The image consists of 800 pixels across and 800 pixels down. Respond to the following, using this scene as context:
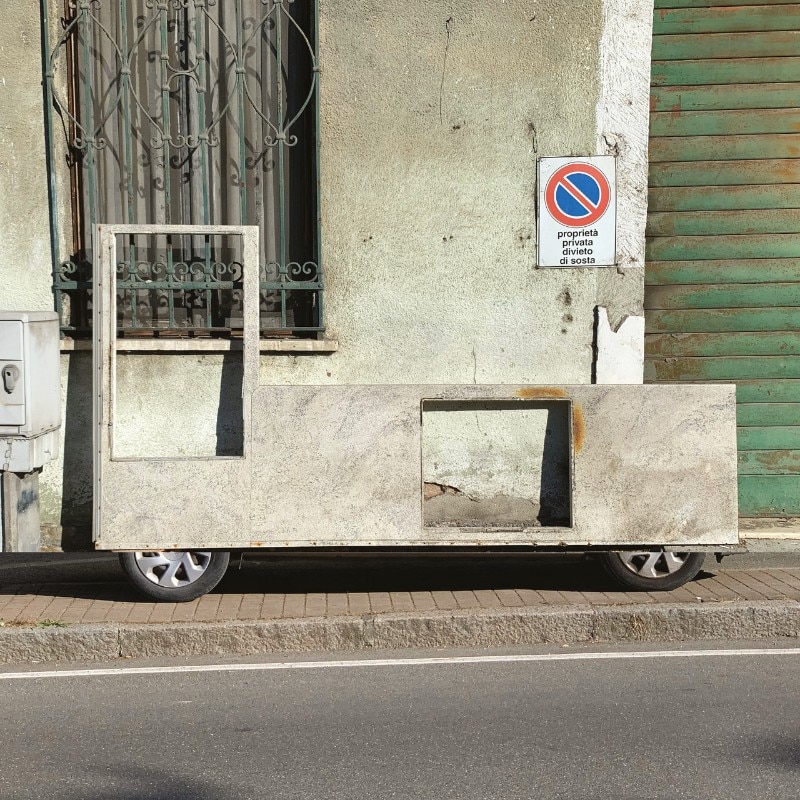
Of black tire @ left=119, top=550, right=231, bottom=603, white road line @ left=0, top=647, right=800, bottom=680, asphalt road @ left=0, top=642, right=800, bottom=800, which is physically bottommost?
white road line @ left=0, top=647, right=800, bottom=680

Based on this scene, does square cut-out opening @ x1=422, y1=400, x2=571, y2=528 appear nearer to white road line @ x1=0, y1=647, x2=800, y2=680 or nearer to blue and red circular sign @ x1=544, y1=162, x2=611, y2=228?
white road line @ x1=0, y1=647, x2=800, y2=680

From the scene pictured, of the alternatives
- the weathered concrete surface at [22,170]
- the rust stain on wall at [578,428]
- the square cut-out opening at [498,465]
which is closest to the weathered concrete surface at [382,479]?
the rust stain on wall at [578,428]

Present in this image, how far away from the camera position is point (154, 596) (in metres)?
6.37

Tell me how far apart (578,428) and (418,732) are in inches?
93.5

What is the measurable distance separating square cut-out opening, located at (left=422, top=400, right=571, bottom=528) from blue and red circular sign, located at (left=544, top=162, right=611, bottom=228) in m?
1.58

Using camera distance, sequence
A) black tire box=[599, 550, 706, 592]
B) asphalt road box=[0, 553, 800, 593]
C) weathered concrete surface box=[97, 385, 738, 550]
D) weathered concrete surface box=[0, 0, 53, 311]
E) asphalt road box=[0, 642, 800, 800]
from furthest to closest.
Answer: weathered concrete surface box=[0, 0, 53, 311] < asphalt road box=[0, 553, 800, 593] < black tire box=[599, 550, 706, 592] < weathered concrete surface box=[97, 385, 738, 550] < asphalt road box=[0, 642, 800, 800]

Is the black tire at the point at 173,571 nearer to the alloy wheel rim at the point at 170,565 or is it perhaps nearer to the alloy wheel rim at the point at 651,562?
the alloy wheel rim at the point at 170,565

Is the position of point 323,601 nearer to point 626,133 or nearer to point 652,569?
point 652,569

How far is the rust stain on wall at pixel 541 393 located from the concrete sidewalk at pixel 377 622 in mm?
1153

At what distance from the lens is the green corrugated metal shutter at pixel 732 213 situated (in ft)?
25.1

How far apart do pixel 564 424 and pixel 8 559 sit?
Result: 12.6 ft

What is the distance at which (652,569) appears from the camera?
646cm

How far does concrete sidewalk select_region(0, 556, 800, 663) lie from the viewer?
18.8 feet

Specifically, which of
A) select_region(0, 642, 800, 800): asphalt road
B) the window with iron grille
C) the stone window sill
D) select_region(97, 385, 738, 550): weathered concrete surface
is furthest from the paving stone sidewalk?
the window with iron grille
